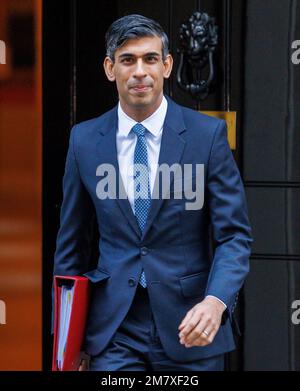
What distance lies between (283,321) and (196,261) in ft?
4.70

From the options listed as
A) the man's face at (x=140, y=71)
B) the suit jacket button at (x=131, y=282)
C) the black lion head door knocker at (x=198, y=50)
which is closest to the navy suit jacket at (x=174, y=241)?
the suit jacket button at (x=131, y=282)

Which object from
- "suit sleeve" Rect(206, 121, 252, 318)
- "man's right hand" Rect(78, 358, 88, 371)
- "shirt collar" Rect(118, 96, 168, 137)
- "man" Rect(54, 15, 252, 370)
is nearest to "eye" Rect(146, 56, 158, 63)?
"man" Rect(54, 15, 252, 370)

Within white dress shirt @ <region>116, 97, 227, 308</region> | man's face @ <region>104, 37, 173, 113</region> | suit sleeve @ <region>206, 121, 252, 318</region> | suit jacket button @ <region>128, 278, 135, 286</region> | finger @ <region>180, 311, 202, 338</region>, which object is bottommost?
finger @ <region>180, 311, 202, 338</region>

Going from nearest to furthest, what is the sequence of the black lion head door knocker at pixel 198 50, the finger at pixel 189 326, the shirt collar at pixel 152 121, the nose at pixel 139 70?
the finger at pixel 189 326 → the nose at pixel 139 70 → the shirt collar at pixel 152 121 → the black lion head door knocker at pixel 198 50

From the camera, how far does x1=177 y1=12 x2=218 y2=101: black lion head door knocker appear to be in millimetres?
4820

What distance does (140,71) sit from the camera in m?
3.53

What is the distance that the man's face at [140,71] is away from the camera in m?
3.54

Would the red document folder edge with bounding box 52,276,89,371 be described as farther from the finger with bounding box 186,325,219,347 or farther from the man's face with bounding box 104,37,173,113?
the man's face with bounding box 104,37,173,113

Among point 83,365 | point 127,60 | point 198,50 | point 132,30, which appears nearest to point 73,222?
point 83,365

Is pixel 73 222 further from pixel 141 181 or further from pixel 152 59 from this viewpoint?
pixel 152 59

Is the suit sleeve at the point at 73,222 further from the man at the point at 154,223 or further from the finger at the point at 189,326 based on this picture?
the finger at the point at 189,326

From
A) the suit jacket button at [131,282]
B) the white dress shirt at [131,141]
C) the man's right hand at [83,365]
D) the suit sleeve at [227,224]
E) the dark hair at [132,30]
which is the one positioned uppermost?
the dark hair at [132,30]

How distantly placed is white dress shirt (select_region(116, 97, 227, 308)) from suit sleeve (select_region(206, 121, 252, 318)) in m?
0.22
